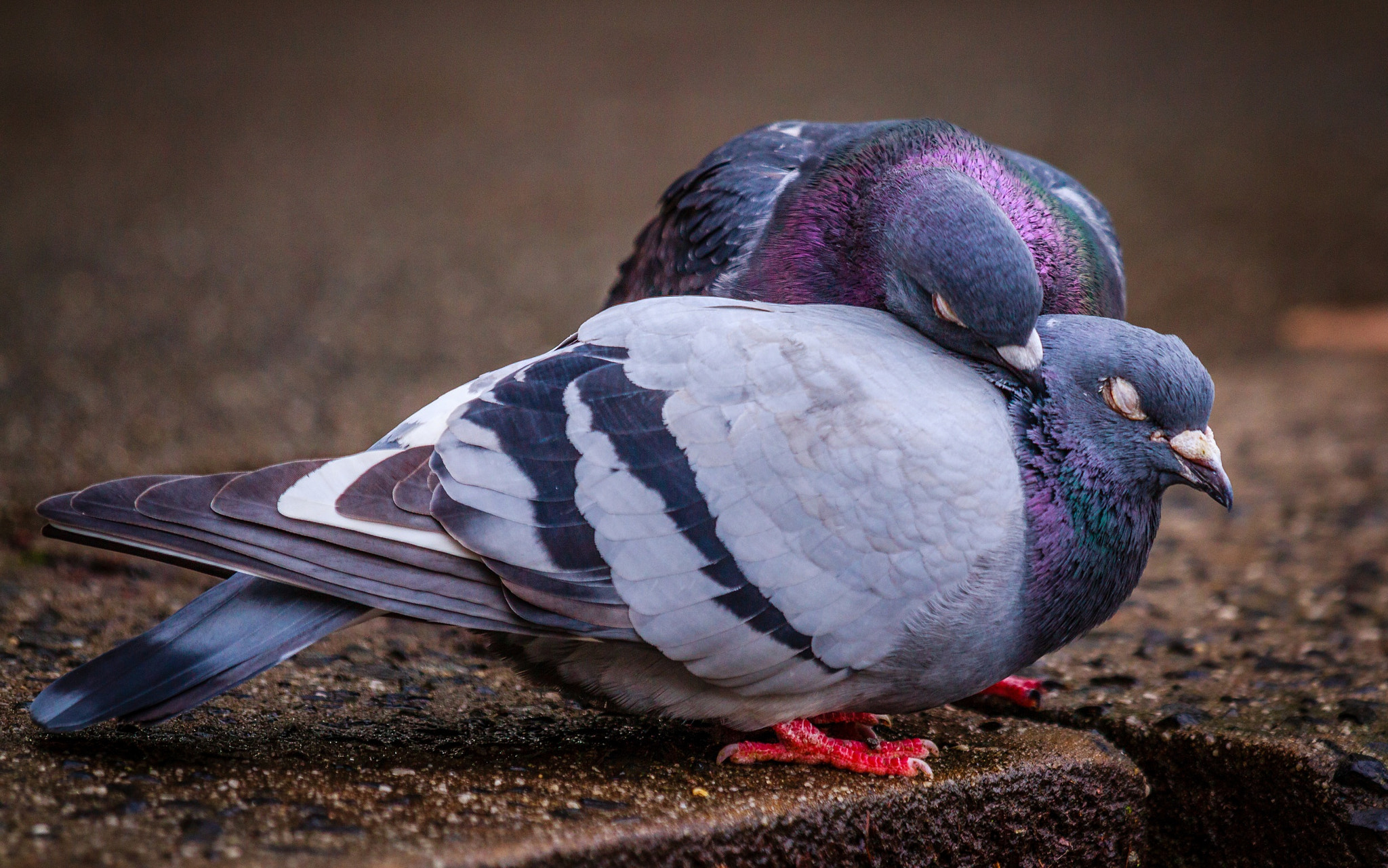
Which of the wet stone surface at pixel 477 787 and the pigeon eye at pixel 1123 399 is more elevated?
the pigeon eye at pixel 1123 399

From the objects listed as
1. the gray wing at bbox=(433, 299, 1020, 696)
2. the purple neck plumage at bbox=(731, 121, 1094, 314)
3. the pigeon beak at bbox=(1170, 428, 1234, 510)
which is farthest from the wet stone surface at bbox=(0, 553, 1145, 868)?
the purple neck plumage at bbox=(731, 121, 1094, 314)

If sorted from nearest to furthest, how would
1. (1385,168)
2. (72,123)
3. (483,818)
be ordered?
(483,818), (72,123), (1385,168)

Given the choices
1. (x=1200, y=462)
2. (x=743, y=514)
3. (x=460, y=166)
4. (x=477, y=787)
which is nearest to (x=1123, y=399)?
(x=1200, y=462)

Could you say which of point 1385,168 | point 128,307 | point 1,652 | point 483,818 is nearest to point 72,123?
point 128,307

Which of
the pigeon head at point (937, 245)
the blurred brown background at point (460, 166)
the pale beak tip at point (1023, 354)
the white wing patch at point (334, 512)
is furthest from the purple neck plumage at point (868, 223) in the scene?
the blurred brown background at point (460, 166)

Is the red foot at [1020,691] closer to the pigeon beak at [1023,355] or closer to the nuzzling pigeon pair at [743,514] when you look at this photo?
the nuzzling pigeon pair at [743,514]

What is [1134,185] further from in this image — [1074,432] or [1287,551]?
[1074,432]

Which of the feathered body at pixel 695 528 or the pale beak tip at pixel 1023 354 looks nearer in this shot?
the feathered body at pixel 695 528
